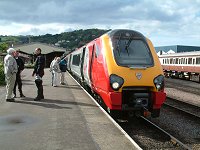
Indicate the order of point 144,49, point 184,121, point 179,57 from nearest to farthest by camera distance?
point 144,49
point 184,121
point 179,57

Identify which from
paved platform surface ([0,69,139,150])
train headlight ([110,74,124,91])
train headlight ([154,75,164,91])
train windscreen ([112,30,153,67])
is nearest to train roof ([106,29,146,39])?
train windscreen ([112,30,153,67])

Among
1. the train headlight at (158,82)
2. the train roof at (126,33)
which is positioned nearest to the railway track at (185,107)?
the train headlight at (158,82)

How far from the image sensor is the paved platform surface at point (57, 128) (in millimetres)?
6066

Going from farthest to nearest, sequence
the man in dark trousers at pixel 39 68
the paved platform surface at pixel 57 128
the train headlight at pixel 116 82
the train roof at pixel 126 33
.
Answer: the man in dark trousers at pixel 39 68, the train roof at pixel 126 33, the train headlight at pixel 116 82, the paved platform surface at pixel 57 128

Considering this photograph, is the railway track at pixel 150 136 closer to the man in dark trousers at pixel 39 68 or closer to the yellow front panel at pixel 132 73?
the yellow front panel at pixel 132 73

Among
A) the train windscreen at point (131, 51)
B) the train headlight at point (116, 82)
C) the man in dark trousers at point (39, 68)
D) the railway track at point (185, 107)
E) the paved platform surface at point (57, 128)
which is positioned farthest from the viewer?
the railway track at point (185, 107)

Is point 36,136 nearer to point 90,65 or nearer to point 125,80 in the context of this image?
point 125,80

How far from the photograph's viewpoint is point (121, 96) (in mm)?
8547

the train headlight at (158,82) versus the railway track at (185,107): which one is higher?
the train headlight at (158,82)

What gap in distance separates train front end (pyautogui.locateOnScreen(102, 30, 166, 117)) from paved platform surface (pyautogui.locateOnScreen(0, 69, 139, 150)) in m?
0.73

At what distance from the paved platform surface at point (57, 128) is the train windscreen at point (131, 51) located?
1716 mm

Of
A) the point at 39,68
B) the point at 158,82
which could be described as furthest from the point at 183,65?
the point at 158,82

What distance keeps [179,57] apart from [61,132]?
32.0 m

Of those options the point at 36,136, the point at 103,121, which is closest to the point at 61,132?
the point at 36,136
